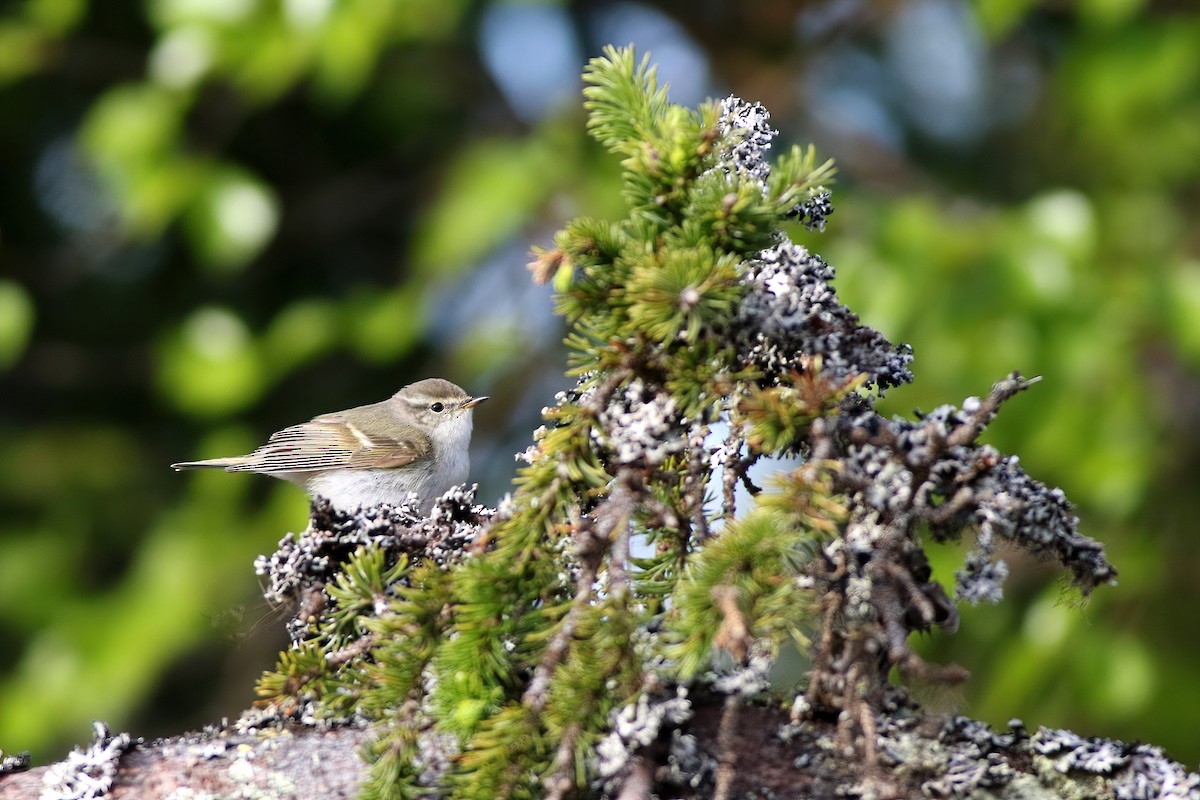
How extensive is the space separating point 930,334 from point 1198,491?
10.9 ft

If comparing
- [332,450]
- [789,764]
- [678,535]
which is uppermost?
[332,450]

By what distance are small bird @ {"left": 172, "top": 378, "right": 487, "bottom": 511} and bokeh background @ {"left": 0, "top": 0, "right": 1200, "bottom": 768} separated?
603mm

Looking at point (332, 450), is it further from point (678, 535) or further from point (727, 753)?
point (727, 753)

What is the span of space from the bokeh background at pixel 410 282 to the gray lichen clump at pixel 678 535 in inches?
111

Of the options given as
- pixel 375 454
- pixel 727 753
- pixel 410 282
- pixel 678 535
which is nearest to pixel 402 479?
pixel 375 454

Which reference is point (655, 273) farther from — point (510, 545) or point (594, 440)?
point (510, 545)

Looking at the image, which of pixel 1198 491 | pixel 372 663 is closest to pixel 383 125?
pixel 1198 491

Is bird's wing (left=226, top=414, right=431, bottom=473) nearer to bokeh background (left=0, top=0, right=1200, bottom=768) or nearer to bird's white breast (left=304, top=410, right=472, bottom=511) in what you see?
bird's white breast (left=304, top=410, right=472, bottom=511)

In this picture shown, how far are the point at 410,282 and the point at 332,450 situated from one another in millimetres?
1743

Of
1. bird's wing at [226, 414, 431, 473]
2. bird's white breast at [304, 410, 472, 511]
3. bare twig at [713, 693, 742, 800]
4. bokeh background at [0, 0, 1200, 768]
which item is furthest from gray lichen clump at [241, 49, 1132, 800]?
bokeh background at [0, 0, 1200, 768]

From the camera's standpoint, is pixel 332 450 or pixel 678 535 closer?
pixel 678 535

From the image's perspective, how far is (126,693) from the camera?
18.8 feet

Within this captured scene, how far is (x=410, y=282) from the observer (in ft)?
19.9

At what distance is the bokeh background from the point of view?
16.6ft
